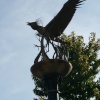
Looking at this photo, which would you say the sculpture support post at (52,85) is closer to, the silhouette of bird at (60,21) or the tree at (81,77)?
the silhouette of bird at (60,21)

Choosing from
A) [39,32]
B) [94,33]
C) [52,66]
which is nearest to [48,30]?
[39,32]

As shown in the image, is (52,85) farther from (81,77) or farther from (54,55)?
(81,77)

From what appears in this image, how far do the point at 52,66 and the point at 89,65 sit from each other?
1196cm

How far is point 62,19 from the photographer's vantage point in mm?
7027

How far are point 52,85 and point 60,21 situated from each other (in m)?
1.62

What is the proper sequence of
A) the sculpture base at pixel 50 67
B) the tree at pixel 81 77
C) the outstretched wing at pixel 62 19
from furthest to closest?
the tree at pixel 81 77 → the outstretched wing at pixel 62 19 → the sculpture base at pixel 50 67

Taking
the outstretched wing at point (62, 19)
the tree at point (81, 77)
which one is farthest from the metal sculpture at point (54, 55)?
the tree at point (81, 77)

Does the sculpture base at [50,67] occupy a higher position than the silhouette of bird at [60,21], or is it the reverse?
the silhouette of bird at [60,21]

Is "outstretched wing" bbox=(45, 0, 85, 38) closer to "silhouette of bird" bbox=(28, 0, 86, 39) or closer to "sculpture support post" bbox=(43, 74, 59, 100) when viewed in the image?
"silhouette of bird" bbox=(28, 0, 86, 39)

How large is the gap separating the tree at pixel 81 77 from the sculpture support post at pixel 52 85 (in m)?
9.50

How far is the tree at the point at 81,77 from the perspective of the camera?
16.4 metres

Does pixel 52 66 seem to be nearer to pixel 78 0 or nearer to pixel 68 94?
pixel 78 0

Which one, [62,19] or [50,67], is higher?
[62,19]

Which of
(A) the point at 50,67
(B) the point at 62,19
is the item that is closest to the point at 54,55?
(A) the point at 50,67
